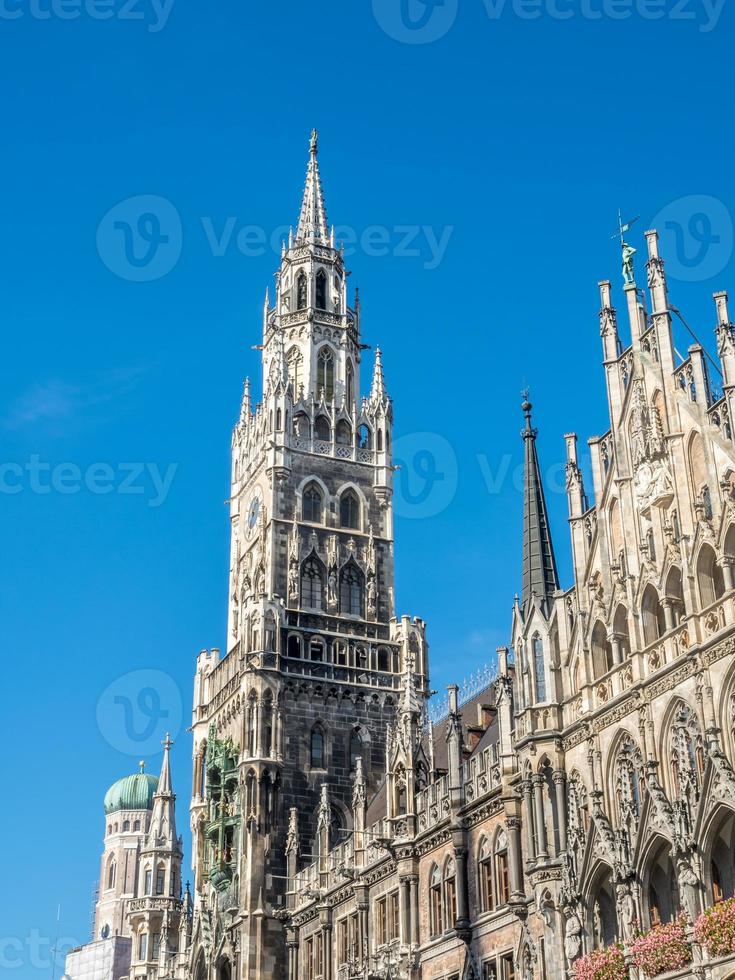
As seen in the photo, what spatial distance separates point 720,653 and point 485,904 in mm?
16746

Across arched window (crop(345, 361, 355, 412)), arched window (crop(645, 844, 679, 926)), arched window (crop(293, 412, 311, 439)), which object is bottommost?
arched window (crop(645, 844, 679, 926))

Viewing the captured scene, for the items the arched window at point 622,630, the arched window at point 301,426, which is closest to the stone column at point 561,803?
the arched window at point 622,630

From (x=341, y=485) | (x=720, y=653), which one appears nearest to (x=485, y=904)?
(x=720, y=653)

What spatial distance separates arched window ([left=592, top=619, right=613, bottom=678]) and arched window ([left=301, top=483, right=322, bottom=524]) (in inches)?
1411

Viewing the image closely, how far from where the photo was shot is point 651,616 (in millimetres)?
40594

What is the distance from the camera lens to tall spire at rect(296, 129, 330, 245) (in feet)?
293

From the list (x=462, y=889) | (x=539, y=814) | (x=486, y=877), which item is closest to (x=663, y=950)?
(x=539, y=814)

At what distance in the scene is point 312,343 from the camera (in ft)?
277

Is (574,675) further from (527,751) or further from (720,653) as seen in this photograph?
(720,653)

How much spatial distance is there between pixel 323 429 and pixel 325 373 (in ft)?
16.5

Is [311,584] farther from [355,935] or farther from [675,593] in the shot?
[675,593]

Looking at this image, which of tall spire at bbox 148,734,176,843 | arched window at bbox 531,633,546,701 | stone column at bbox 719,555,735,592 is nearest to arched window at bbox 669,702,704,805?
stone column at bbox 719,555,735,592

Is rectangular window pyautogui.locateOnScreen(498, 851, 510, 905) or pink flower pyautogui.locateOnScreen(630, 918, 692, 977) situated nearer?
pink flower pyautogui.locateOnScreen(630, 918, 692, 977)

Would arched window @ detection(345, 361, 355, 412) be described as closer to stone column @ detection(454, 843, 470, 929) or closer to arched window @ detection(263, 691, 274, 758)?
arched window @ detection(263, 691, 274, 758)
